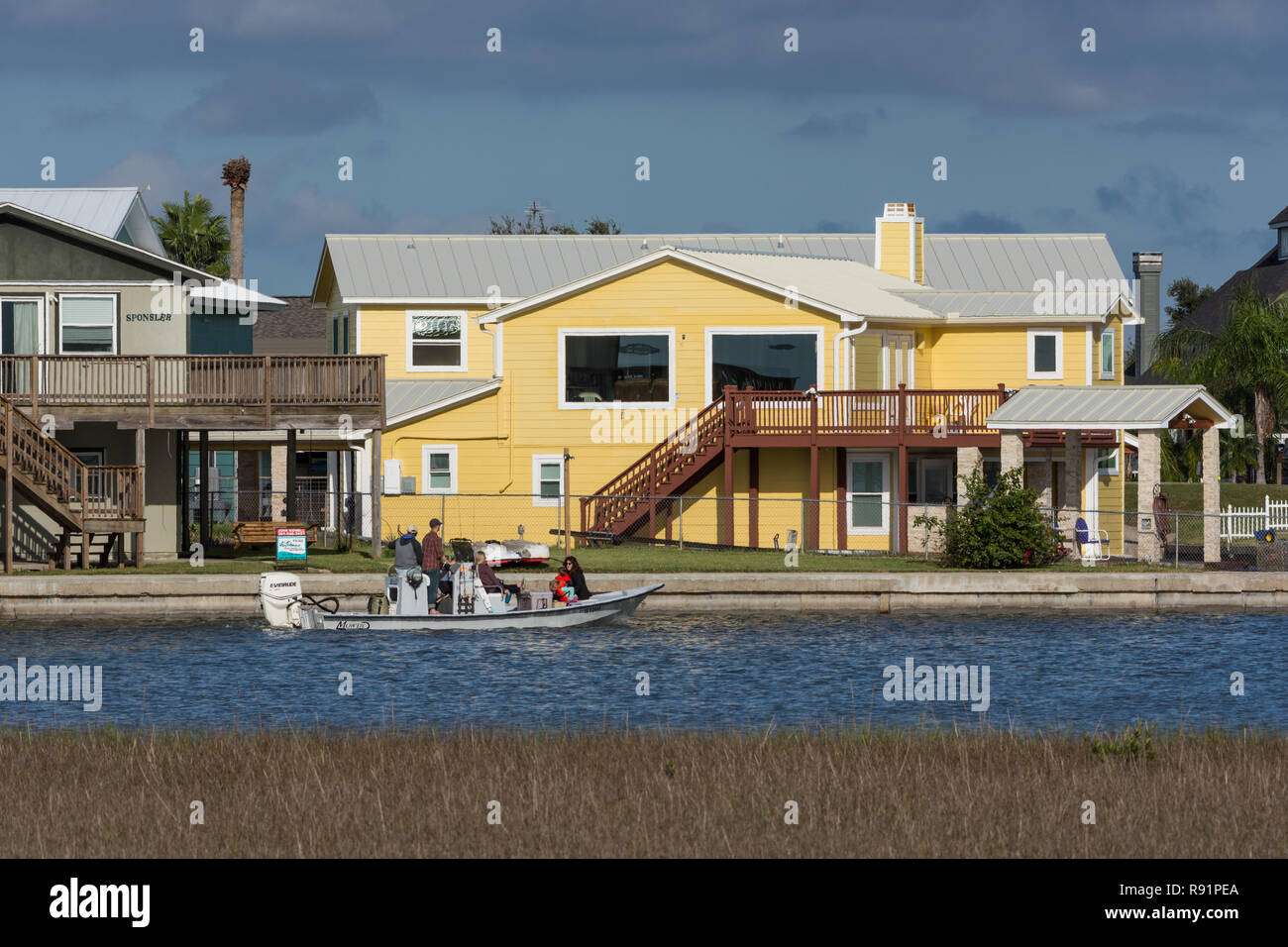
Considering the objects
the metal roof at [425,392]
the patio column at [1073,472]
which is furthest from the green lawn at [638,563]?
the metal roof at [425,392]

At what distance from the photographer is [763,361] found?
47.5 meters

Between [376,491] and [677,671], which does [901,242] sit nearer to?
[376,491]

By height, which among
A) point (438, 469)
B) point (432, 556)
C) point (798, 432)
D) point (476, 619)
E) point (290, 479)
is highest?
point (798, 432)

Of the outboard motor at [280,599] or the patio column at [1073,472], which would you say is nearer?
the outboard motor at [280,599]

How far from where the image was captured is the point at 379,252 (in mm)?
55156

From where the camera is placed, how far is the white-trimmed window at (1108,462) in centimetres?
4966

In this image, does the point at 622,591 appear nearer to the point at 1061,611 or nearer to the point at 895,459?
the point at 1061,611

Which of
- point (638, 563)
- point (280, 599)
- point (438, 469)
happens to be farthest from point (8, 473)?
point (438, 469)

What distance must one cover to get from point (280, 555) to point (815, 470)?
14576 millimetres

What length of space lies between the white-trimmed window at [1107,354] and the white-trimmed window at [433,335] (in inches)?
699

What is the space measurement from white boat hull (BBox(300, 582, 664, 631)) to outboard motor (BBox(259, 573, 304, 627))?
221 mm

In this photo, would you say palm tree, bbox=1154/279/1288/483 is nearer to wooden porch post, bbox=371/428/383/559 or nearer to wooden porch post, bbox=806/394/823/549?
wooden porch post, bbox=806/394/823/549

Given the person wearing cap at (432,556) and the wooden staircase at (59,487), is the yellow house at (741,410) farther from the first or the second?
the person wearing cap at (432,556)

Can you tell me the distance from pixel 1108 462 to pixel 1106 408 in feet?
28.7
